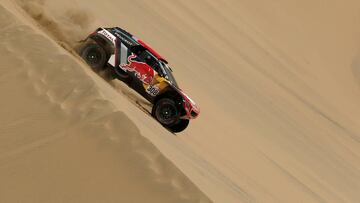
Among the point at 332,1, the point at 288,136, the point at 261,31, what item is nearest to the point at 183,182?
the point at 288,136

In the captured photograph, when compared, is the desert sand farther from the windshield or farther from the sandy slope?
the windshield

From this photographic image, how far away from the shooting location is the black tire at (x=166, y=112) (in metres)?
12.1

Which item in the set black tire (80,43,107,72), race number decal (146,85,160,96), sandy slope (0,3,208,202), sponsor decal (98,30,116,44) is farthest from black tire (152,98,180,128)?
sandy slope (0,3,208,202)

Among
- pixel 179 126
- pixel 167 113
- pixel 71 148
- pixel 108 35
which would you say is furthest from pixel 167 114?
pixel 71 148

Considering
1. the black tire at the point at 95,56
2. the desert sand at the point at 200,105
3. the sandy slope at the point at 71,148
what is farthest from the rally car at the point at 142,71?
the sandy slope at the point at 71,148

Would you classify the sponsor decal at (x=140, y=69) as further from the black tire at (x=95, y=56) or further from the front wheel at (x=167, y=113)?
the front wheel at (x=167, y=113)

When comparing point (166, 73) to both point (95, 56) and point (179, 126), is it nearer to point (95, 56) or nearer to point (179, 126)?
point (179, 126)

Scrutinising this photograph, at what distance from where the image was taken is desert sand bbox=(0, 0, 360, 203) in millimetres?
7055

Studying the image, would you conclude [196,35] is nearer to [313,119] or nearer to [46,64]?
[313,119]

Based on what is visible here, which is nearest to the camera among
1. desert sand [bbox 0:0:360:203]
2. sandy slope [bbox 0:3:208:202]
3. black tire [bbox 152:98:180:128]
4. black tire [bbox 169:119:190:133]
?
sandy slope [bbox 0:3:208:202]

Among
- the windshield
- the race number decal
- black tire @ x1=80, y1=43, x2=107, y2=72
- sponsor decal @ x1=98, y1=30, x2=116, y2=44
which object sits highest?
the windshield

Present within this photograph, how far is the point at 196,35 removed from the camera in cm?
2195

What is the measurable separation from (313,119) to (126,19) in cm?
688

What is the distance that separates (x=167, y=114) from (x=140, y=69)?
3.41ft
